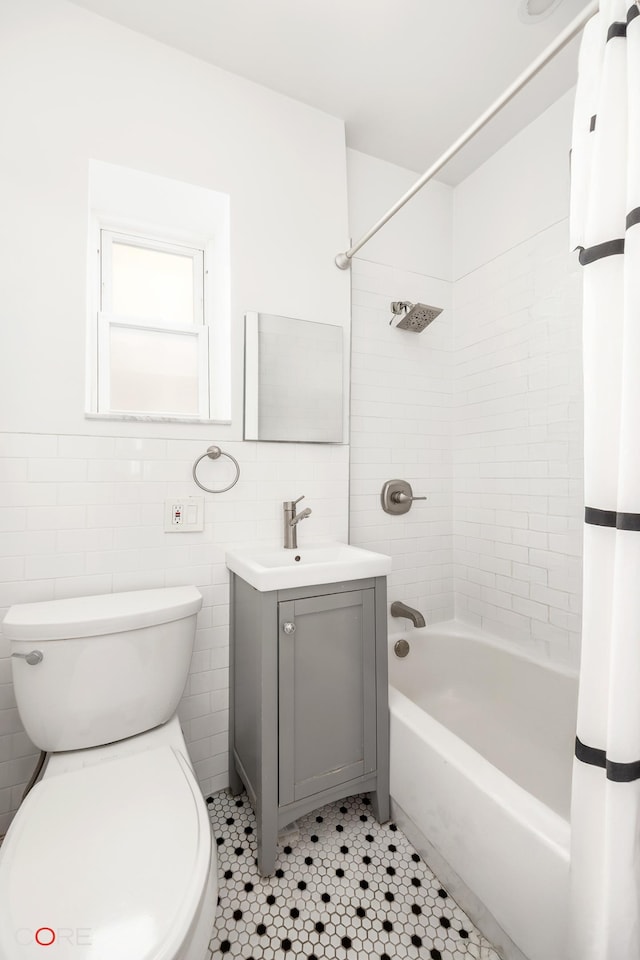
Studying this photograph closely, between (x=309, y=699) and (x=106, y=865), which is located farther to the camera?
(x=309, y=699)

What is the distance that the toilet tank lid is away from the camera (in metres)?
1.05

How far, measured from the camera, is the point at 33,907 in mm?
684

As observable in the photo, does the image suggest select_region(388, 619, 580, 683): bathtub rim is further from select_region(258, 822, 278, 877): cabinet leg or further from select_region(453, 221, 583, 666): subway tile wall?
select_region(258, 822, 278, 877): cabinet leg

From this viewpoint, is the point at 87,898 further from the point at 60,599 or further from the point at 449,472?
the point at 449,472

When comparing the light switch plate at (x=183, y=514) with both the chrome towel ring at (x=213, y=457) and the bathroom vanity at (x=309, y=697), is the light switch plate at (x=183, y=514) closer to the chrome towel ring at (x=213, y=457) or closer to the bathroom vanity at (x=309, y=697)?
the chrome towel ring at (x=213, y=457)

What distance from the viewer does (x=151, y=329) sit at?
5.44 ft

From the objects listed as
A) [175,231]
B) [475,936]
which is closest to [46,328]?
[175,231]

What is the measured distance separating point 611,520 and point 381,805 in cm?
124

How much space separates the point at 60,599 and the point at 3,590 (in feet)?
0.50

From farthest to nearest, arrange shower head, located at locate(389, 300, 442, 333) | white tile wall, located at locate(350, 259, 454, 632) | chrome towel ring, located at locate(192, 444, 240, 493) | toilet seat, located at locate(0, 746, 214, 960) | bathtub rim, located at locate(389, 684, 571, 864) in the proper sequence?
white tile wall, located at locate(350, 259, 454, 632), shower head, located at locate(389, 300, 442, 333), chrome towel ring, located at locate(192, 444, 240, 493), bathtub rim, located at locate(389, 684, 571, 864), toilet seat, located at locate(0, 746, 214, 960)

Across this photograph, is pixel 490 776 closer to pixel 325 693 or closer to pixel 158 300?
pixel 325 693

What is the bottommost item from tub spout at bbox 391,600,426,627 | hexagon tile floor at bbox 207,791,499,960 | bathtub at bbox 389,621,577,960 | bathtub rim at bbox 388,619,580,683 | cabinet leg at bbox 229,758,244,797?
hexagon tile floor at bbox 207,791,499,960

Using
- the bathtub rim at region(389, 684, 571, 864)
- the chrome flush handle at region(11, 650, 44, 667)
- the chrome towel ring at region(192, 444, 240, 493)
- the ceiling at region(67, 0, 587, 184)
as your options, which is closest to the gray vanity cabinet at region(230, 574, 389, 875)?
the bathtub rim at region(389, 684, 571, 864)

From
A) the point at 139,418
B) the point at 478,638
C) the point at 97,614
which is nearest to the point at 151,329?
the point at 139,418
